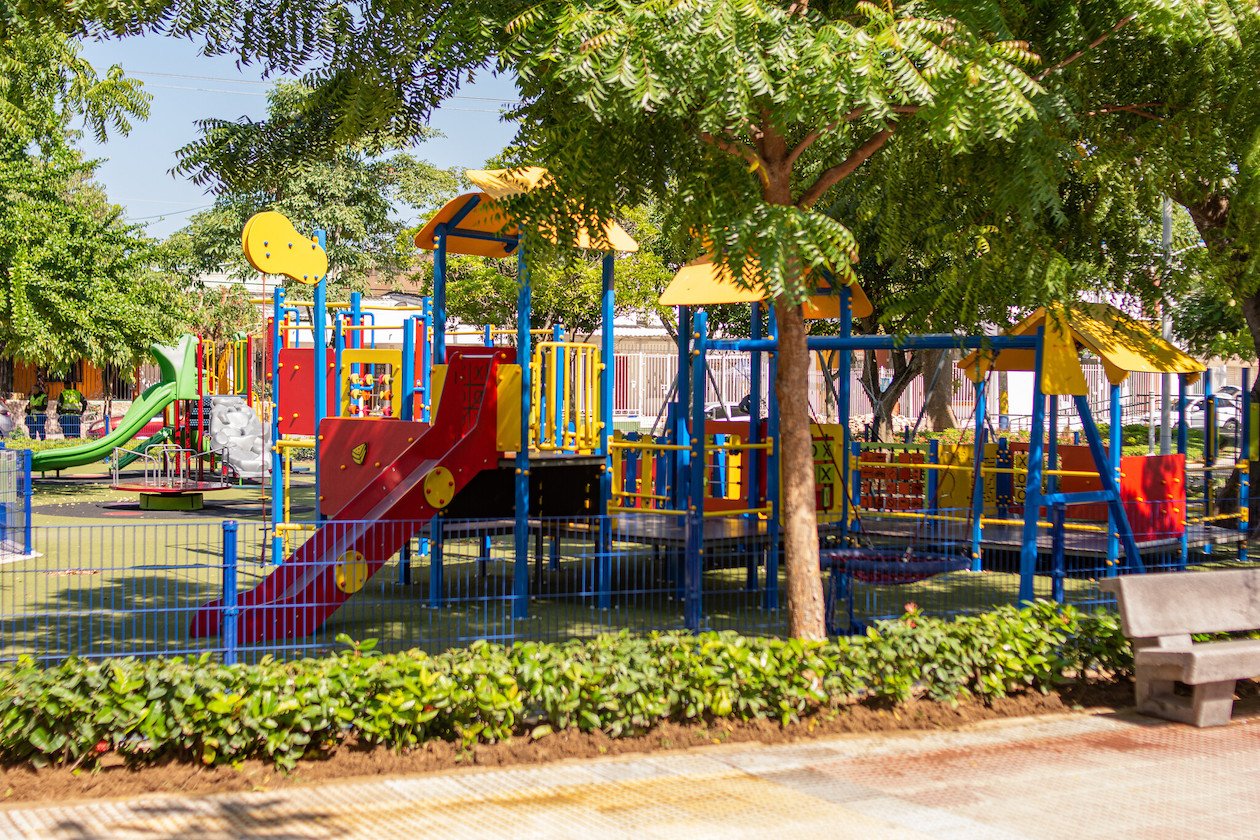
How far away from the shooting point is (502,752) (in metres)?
6.14

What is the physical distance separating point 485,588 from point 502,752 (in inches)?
170

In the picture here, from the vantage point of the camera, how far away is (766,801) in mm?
5543

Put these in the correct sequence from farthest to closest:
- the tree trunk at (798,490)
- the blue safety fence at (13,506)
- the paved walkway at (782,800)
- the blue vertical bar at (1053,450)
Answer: the blue vertical bar at (1053,450) → the blue safety fence at (13,506) → the tree trunk at (798,490) → the paved walkway at (782,800)

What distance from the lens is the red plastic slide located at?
9.21 metres

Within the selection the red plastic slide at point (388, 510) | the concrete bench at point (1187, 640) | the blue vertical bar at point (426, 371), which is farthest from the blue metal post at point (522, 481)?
the concrete bench at point (1187, 640)

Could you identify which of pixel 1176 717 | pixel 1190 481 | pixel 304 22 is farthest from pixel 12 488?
pixel 1190 481

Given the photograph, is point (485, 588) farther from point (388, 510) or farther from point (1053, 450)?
point (1053, 450)

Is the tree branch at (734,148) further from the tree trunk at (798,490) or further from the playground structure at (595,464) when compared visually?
the playground structure at (595,464)

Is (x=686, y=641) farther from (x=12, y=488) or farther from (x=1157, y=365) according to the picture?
(x=12, y=488)

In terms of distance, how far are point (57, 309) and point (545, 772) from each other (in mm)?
20367

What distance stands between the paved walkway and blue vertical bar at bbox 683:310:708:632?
237cm

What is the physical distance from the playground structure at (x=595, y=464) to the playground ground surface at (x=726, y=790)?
2.09 metres

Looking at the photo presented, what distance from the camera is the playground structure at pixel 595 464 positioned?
9312mm

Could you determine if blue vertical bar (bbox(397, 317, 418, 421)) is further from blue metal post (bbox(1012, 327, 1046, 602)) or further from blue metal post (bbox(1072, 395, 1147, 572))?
blue metal post (bbox(1072, 395, 1147, 572))
